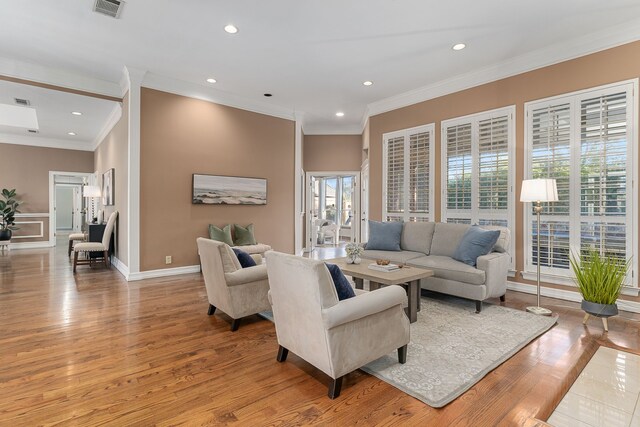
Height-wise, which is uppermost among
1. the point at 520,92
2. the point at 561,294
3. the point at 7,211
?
the point at 520,92

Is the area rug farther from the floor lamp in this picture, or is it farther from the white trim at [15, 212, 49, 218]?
the white trim at [15, 212, 49, 218]

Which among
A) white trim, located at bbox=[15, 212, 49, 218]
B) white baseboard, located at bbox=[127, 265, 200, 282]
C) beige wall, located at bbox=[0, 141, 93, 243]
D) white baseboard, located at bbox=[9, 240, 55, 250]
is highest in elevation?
beige wall, located at bbox=[0, 141, 93, 243]

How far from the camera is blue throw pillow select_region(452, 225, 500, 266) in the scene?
3.59 metres

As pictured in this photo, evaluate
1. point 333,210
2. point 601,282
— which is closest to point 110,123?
point 333,210

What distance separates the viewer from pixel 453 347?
2594 millimetres

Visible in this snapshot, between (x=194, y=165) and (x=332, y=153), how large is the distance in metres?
3.66

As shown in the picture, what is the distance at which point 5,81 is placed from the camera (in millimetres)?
4695

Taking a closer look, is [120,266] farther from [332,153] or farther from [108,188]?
[332,153]

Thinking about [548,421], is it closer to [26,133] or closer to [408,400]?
[408,400]

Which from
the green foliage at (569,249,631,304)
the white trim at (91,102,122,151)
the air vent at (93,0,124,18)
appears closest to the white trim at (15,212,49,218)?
the white trim at (91,102,122,151)

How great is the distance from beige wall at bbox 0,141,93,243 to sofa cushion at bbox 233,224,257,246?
658 cm

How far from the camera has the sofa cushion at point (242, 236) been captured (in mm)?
5680

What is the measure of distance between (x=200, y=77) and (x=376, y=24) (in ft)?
9.54

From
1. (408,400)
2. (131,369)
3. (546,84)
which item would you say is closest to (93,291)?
(131,369)
